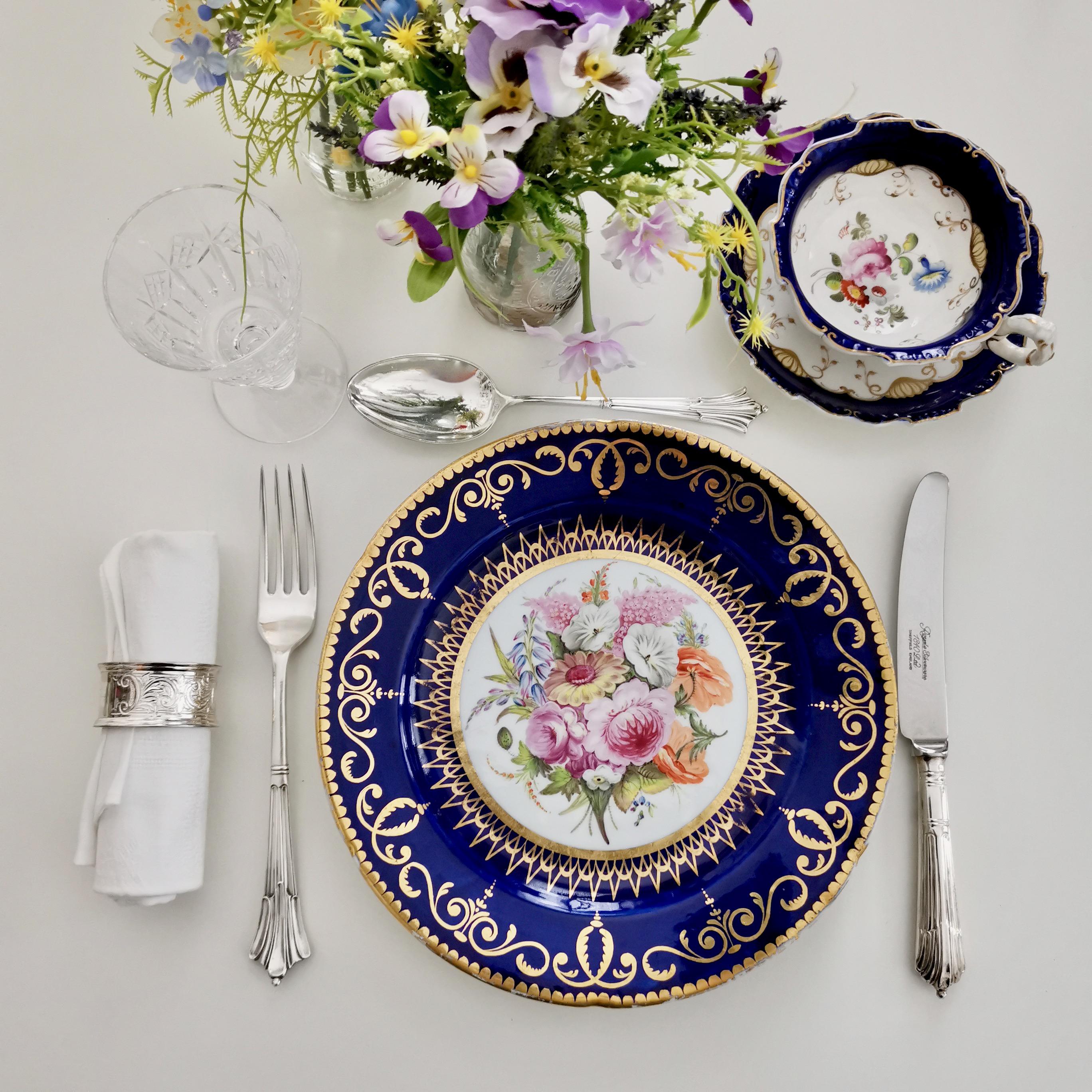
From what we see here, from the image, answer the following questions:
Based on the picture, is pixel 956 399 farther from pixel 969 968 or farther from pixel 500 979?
pixel 500 979

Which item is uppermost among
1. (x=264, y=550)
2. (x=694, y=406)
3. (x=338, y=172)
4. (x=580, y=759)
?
(x=338, y=172)

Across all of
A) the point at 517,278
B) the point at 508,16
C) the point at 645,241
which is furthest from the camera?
the point at 517,278

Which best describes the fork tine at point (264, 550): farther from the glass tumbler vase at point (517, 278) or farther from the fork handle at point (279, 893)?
the glass tumbler vase at point (517, 278)

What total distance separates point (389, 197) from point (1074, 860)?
0.98 metres

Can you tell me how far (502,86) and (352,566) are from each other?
50cm

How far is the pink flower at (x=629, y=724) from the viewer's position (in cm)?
77

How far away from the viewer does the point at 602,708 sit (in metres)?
0.78

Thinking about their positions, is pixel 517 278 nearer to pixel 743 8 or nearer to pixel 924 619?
pixel 743 8

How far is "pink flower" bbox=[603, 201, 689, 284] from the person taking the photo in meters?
0.49

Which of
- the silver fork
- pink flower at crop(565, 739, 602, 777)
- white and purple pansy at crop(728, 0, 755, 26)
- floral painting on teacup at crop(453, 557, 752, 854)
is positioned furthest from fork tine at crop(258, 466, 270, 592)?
white and purple pansy at crop(728, 0, 755, 26)

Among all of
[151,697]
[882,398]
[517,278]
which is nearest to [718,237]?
[517,278]

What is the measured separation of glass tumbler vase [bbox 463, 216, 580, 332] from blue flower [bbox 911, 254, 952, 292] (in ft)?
1.14

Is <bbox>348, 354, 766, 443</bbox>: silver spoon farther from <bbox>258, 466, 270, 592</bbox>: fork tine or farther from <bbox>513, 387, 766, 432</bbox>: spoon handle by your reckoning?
<bbox>258, 466, 270, 592</bbox>: fork tine

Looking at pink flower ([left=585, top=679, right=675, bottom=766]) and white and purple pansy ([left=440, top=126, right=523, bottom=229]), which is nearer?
white and purple pansy ([left=440, top=126, right=523, bottom=229])
